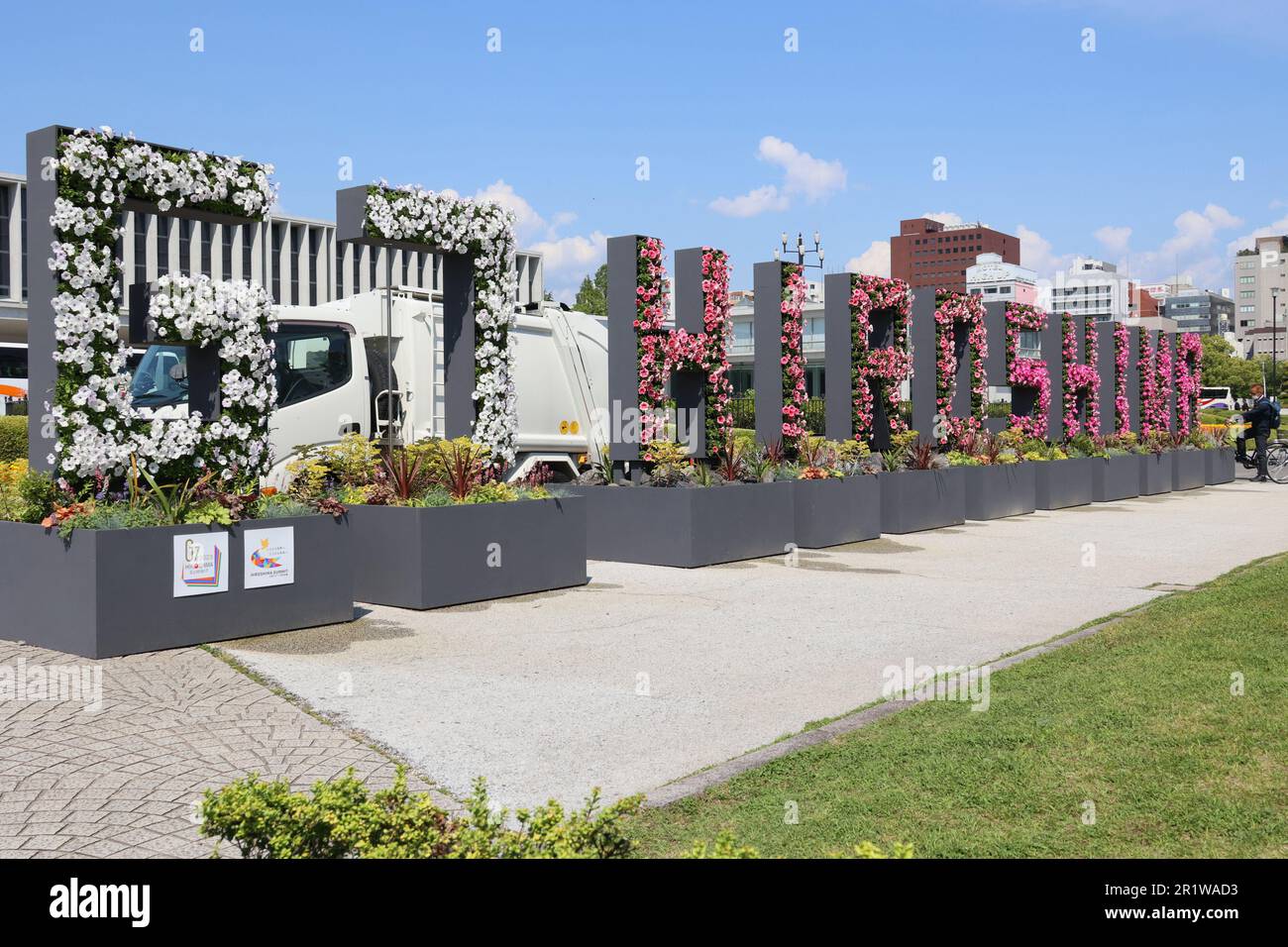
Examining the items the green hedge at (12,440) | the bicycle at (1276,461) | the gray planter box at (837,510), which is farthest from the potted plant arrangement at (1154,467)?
the green hedge at (12,440)

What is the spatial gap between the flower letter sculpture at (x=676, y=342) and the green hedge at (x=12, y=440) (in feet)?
48.7

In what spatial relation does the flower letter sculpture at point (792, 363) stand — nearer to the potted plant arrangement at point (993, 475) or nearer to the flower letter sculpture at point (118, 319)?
the potted plant arrangement at point (993, 475)

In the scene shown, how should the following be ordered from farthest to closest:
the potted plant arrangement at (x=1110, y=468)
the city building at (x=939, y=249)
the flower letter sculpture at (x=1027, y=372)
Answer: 1. the city building at (x=939, y=249)
2. the potted plant arrangement at (x=1110, y=468)
3. the flower letter sculpture at (x=1027, y=372)

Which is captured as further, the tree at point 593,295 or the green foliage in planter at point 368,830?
the tree at point 593,295

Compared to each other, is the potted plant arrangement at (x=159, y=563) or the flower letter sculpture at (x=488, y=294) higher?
the flower letter sculpture at (x=488, y=294)

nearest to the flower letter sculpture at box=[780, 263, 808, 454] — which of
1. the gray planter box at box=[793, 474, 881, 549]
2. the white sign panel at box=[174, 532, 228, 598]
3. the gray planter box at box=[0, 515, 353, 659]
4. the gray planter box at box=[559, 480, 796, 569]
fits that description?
the gray planter box at box=[793, 474, 881, 549]

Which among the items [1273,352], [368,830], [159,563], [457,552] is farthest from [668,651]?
[1273,352]

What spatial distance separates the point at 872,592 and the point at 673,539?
2696mm

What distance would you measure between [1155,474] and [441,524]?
65.8ft

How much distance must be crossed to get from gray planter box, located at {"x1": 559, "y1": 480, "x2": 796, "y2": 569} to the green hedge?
14.7 m

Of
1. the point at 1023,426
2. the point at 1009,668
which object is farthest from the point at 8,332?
the point at 1009,668

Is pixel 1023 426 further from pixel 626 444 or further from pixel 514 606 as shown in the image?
pixel 514 606

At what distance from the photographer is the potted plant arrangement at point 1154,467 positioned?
83.0ft
